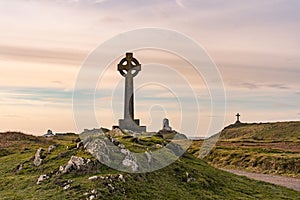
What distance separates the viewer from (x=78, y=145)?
85.6 feet

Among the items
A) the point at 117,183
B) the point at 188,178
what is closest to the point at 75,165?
the point at 117,183

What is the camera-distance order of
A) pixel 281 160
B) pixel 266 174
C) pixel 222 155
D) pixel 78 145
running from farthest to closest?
pixel 222 155, pixel 281 160, pixel 266 174, pixel 78 145

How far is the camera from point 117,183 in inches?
797

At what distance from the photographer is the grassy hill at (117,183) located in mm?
19612

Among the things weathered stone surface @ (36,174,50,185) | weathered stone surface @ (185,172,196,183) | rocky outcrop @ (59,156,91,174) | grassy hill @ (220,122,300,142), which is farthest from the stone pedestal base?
grassy hill @ (220,122,300,142)

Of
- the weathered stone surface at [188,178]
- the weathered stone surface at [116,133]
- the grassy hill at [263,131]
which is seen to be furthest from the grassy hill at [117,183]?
the grassy hill at [263,131]

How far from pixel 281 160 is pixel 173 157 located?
23.8 metres

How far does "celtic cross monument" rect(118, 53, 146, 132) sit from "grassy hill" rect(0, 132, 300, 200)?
18.6 ft

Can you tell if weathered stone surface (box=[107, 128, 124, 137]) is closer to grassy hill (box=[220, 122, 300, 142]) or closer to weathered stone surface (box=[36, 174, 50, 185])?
weathered stone surface (box=[36, 174, 50, 185])

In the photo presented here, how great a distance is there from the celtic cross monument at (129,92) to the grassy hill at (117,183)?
566 cm

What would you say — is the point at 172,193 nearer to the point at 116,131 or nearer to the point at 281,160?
the point at 116,131

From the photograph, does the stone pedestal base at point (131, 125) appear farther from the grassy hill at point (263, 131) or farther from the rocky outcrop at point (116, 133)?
the grassy hill at point (263, 131)

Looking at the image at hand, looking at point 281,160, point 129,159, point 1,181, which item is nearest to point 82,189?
point 129,159

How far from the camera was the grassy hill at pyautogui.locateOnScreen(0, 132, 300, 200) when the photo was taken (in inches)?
772
